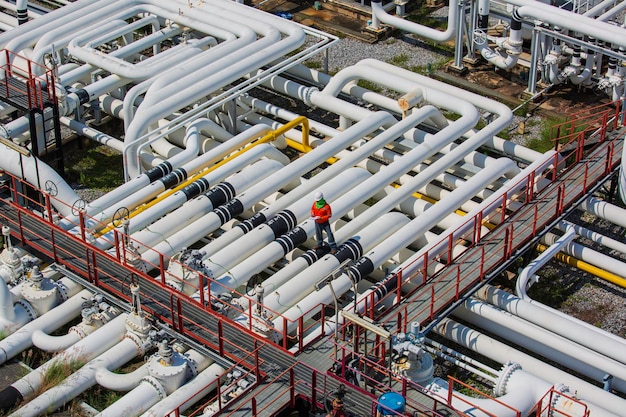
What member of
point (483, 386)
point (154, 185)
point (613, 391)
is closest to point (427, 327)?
point (483, 386)

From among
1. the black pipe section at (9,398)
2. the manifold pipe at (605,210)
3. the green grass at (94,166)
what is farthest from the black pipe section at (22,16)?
the manifold pipe at (605,210)

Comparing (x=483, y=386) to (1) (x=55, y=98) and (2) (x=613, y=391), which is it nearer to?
(2) (x=613, y=391)

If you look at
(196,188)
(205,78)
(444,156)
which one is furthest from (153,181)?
(444,156)

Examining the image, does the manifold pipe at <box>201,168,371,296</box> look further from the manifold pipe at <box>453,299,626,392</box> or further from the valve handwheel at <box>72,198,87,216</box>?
the manifold pipe at <box>453,299,626,392</box>

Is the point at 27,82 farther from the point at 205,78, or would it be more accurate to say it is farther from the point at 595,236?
the point at 595,236

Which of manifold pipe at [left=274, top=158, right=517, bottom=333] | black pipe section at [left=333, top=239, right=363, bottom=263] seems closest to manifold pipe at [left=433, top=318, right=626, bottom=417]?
manifold pipe at [left=274, top=158, right=517, bottom=333]
